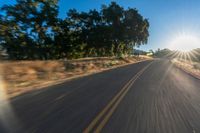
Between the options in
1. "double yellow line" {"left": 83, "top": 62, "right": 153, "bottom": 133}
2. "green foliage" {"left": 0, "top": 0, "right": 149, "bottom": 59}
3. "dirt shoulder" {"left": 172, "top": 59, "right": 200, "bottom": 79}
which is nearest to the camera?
"double yellow line" {"left": 83, "top": 62, "right": 153, "bottom": 133}

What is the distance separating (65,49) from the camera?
5300 cm

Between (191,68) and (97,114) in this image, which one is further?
(191,68)

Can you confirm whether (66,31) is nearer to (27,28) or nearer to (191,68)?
(27,28)

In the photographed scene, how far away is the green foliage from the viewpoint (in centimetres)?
4178

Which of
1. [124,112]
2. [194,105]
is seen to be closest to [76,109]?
[124,112]

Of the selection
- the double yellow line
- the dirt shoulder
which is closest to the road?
the double yellow line

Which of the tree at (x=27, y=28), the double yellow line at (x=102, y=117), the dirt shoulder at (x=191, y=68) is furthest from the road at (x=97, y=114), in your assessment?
the tree at (x=27, y=28)

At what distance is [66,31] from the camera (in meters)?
53.0

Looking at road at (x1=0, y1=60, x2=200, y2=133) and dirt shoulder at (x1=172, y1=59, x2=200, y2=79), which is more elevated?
road at (x1=0, y1=60, x2=200, y2=133)

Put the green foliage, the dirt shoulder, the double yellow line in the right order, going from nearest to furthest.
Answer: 1. the double yellow line
2. the dirt shoulder
3. the green foliage

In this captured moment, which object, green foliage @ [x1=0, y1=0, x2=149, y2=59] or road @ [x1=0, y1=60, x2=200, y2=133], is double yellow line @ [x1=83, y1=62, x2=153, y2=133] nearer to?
road @ [x1=0, y1=60, x2=200, y2=133]

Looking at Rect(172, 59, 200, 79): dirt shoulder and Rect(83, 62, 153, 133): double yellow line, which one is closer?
Rect(83, 62, 153, 133): double yellow line

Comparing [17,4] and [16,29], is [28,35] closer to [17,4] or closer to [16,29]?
[16,29]

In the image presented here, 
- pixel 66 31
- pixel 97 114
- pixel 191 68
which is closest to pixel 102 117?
pixel 97 114
